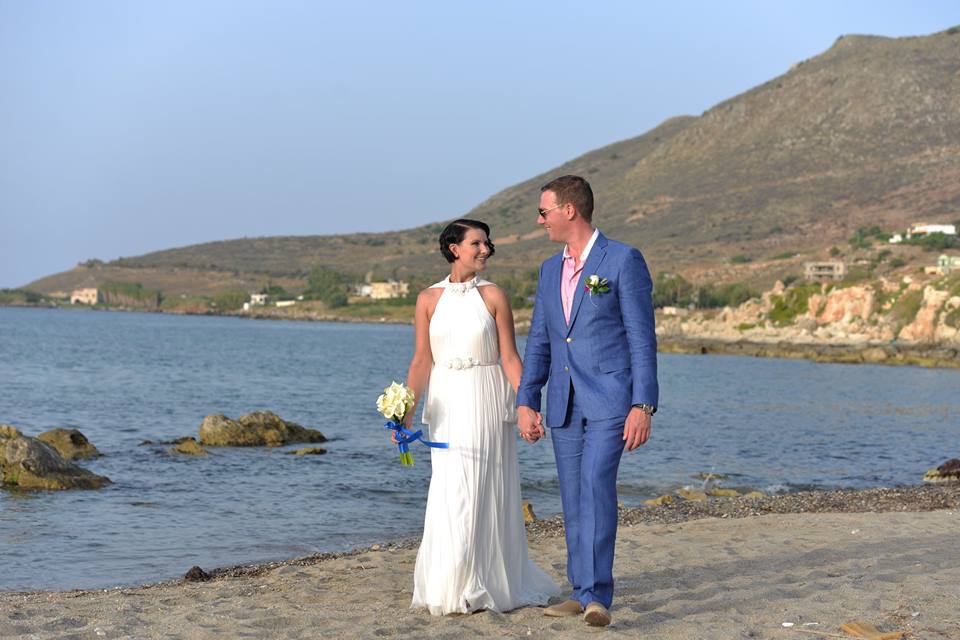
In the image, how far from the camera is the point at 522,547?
774 centimetres

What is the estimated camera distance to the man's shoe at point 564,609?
7223 mm

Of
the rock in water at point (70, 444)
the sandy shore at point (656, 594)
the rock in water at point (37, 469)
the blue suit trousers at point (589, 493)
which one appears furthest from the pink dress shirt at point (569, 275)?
the rock in water at point (70, 444)

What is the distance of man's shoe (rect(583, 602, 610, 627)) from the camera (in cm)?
692

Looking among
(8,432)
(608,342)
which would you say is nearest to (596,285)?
(608,342)

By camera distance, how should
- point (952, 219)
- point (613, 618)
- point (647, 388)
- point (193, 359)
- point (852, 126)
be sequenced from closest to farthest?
1. point (647, 388)
2. point (613, 618)
3. point (193, 359)
4. point (952, 219)
5. point (852, 126)

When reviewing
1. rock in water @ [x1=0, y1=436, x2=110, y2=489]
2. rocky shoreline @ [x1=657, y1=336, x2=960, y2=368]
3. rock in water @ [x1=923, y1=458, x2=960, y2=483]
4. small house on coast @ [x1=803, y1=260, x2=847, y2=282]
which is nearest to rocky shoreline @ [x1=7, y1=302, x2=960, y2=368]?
rocky shoreline @ [x1=657, y1=336, x2=960, y2=368]

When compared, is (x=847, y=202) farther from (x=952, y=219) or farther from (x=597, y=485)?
(x=597, y=485)

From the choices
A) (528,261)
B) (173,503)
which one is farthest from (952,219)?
(173,503)

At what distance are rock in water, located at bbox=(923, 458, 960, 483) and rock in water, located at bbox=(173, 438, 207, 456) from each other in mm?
14357

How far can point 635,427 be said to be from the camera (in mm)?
6648

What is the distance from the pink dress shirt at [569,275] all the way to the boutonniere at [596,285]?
0.20m

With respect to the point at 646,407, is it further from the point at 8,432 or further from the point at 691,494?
the point at 8,432

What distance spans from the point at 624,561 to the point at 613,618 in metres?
2.70

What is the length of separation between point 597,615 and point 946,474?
15.4 meters
